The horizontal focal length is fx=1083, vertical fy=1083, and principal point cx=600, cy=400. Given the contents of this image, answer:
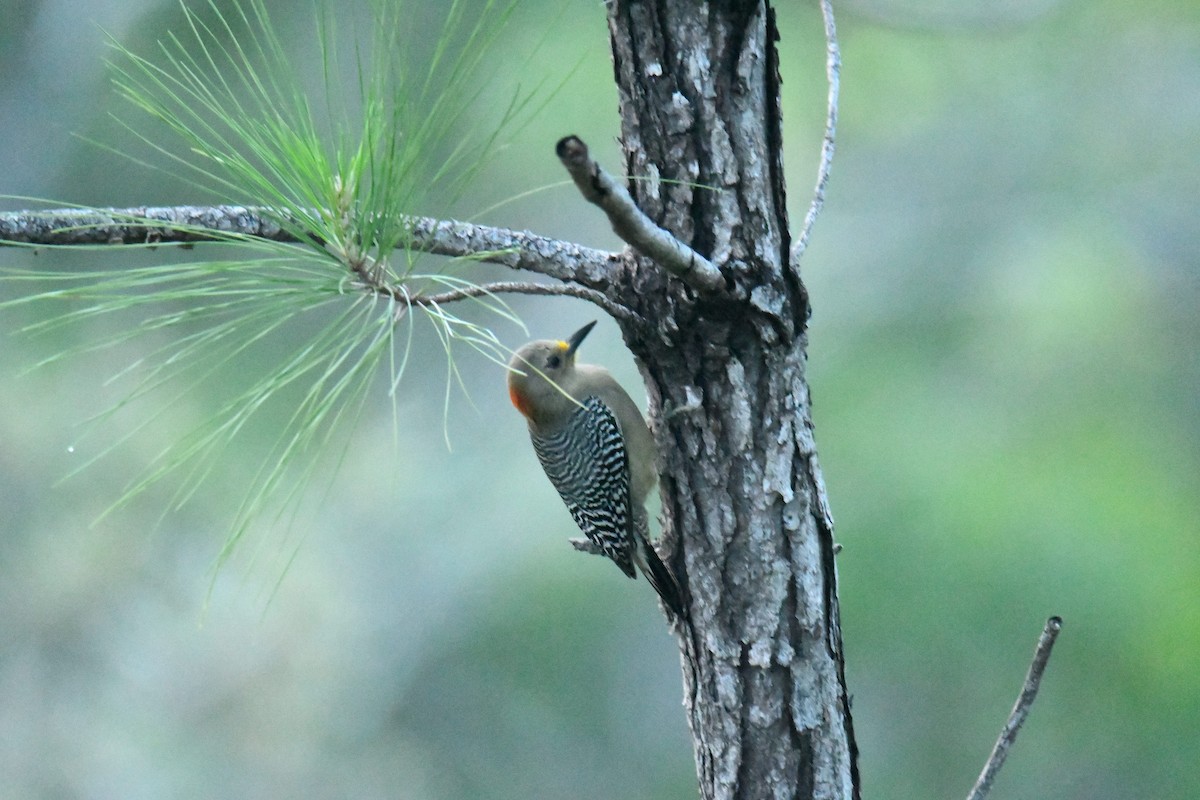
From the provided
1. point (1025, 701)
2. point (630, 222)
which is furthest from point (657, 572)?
point (630, 222)

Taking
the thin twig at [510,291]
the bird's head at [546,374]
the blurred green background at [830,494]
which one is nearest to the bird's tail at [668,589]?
the thin twig at [510,291]

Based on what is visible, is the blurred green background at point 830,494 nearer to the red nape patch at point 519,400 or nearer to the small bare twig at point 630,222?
→ the red nape patch at point 519,400

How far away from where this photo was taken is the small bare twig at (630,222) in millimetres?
875

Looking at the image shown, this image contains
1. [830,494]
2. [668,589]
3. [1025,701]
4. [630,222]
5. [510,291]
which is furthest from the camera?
[830,494]

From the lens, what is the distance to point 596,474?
246 cm

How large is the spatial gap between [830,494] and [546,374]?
126 cm

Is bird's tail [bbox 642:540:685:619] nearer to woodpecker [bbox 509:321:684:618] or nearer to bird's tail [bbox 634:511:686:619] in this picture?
bird's tail [bbox 634:511:686:619]

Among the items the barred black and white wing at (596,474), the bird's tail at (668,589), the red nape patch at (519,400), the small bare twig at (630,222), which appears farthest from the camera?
the red nape patch at (519,400)

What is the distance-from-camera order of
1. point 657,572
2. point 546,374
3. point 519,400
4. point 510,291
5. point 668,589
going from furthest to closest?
point 519,400 < point 546,374 < point 657,572 < point 668,589 < point 510,291

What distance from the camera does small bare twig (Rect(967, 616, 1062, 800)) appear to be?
1.29 metres

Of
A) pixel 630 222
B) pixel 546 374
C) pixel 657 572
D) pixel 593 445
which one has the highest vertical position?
pixel 630 222

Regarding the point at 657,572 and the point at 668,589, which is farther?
the point at 657,572

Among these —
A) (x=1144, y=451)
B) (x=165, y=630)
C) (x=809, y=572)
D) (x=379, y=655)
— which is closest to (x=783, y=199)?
(x=809, y=572)

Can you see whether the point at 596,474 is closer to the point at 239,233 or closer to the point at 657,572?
the point at 657,572
